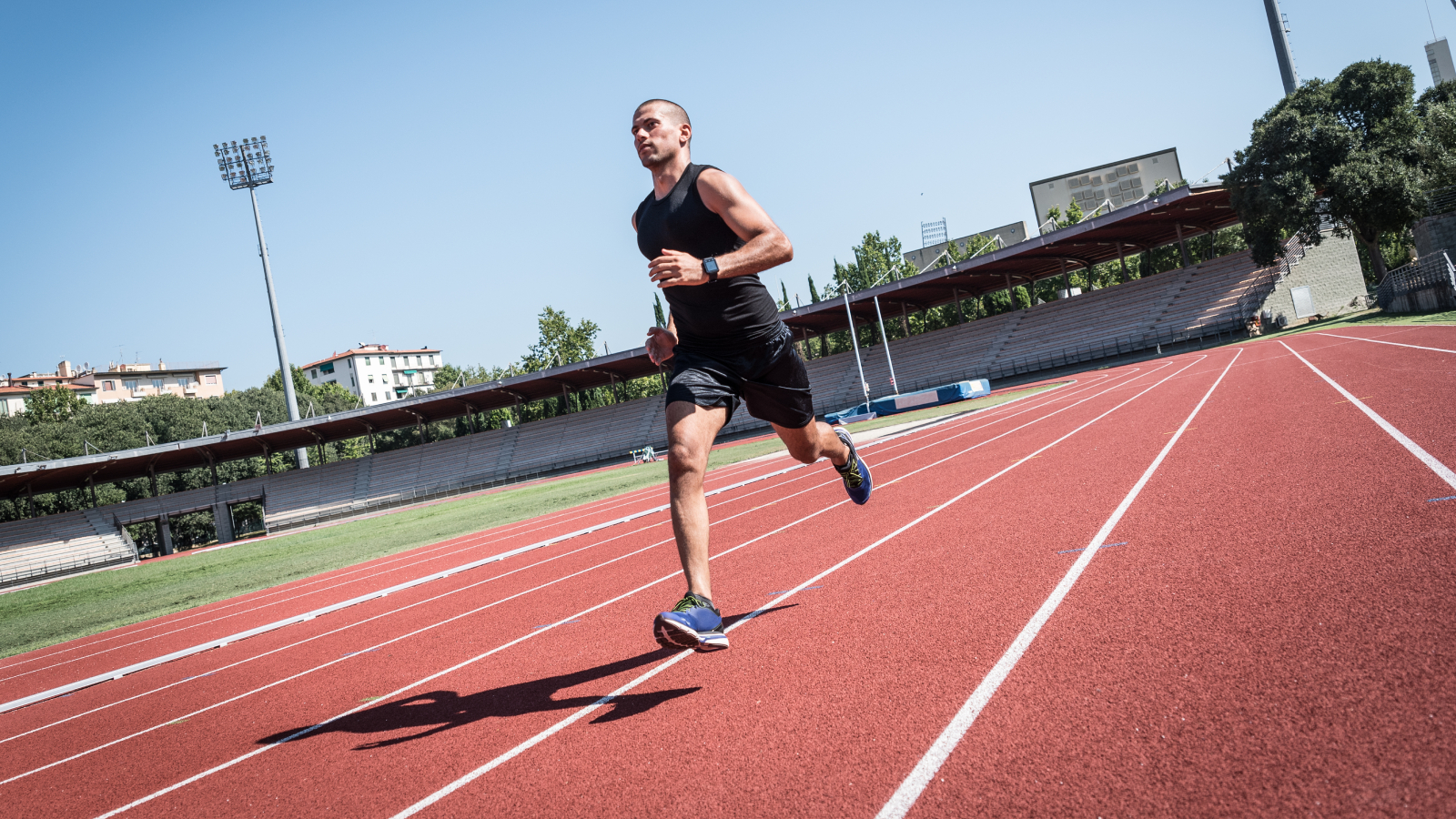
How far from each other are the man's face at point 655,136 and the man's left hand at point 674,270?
2.50 ft

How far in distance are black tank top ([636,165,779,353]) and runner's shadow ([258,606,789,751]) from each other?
5.37 feet

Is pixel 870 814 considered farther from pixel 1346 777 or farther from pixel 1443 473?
pixel 1443 473

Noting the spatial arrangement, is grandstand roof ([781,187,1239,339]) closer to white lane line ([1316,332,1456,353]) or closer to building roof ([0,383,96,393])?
white lane line ([1316,332,1456,353])

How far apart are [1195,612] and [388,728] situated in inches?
144

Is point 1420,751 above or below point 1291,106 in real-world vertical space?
below

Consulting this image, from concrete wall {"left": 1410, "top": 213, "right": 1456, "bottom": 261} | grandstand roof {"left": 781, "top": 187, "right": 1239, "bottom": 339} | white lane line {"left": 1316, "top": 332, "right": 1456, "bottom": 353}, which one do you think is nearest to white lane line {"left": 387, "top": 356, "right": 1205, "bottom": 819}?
white lane line {"left": 1316, "top": 332, "right": 1456, "bottom": 353}

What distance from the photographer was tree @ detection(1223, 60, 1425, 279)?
30.6m

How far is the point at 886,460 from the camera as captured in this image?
13.2 metres

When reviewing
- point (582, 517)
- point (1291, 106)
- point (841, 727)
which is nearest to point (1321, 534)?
point (841, 727)

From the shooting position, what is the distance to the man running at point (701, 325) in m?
3.32

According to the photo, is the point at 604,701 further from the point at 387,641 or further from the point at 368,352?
the point at 368,352

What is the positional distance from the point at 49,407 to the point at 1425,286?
93.6 metres

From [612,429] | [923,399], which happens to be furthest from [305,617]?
[612,429]

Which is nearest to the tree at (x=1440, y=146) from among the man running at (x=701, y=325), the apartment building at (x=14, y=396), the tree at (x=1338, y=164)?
the tree at (x=1338, y=164)
